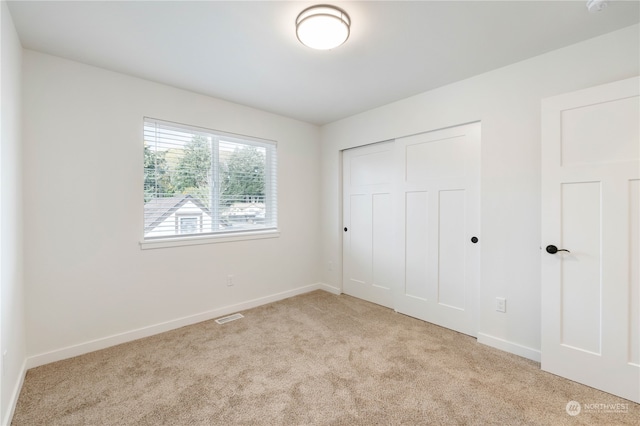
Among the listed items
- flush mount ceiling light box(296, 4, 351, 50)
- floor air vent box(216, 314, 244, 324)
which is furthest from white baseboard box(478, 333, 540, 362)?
flush mount ceiling light box(296, 4, 351, 50)

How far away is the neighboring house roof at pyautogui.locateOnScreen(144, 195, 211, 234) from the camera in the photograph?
2.75 metres

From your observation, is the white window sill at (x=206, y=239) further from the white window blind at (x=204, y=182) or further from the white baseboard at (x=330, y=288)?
the white baseboard at (x=330, y=288)

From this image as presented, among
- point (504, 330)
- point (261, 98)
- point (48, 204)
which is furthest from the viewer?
point (261, 98)

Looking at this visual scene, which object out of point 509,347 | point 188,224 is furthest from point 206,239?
point 509,347

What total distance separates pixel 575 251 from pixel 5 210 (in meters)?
3.75

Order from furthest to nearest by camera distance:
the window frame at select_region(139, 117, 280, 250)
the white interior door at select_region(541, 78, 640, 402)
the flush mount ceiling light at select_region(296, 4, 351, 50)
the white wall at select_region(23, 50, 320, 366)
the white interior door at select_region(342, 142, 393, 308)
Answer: the white interior door at select_region(342, 142, 393, 308), the window frame at select_region(139, 117, 280, 250), the white wall at select_region(23, 50, 320, 366), the white interior door at select_region(541, 78, 640, 402), the flush mount ceiling light at select_region(296, 4, 351, 50)

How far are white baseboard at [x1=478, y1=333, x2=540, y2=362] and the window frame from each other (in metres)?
2.56

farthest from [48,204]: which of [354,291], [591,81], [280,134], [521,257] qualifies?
[591,81]

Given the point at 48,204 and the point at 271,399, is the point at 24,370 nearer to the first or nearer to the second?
the point at 48,204

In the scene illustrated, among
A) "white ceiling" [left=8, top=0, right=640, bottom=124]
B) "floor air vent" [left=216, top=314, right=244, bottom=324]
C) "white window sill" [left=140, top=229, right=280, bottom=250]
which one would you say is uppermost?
"white ceiling" [left=8, top=0, right=640, bottom=124]

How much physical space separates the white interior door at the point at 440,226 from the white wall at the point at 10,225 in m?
3.22

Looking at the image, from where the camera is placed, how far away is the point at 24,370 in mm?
2059

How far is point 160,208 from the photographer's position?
2830mm

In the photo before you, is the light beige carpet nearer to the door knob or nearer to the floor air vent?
the floor air vent
